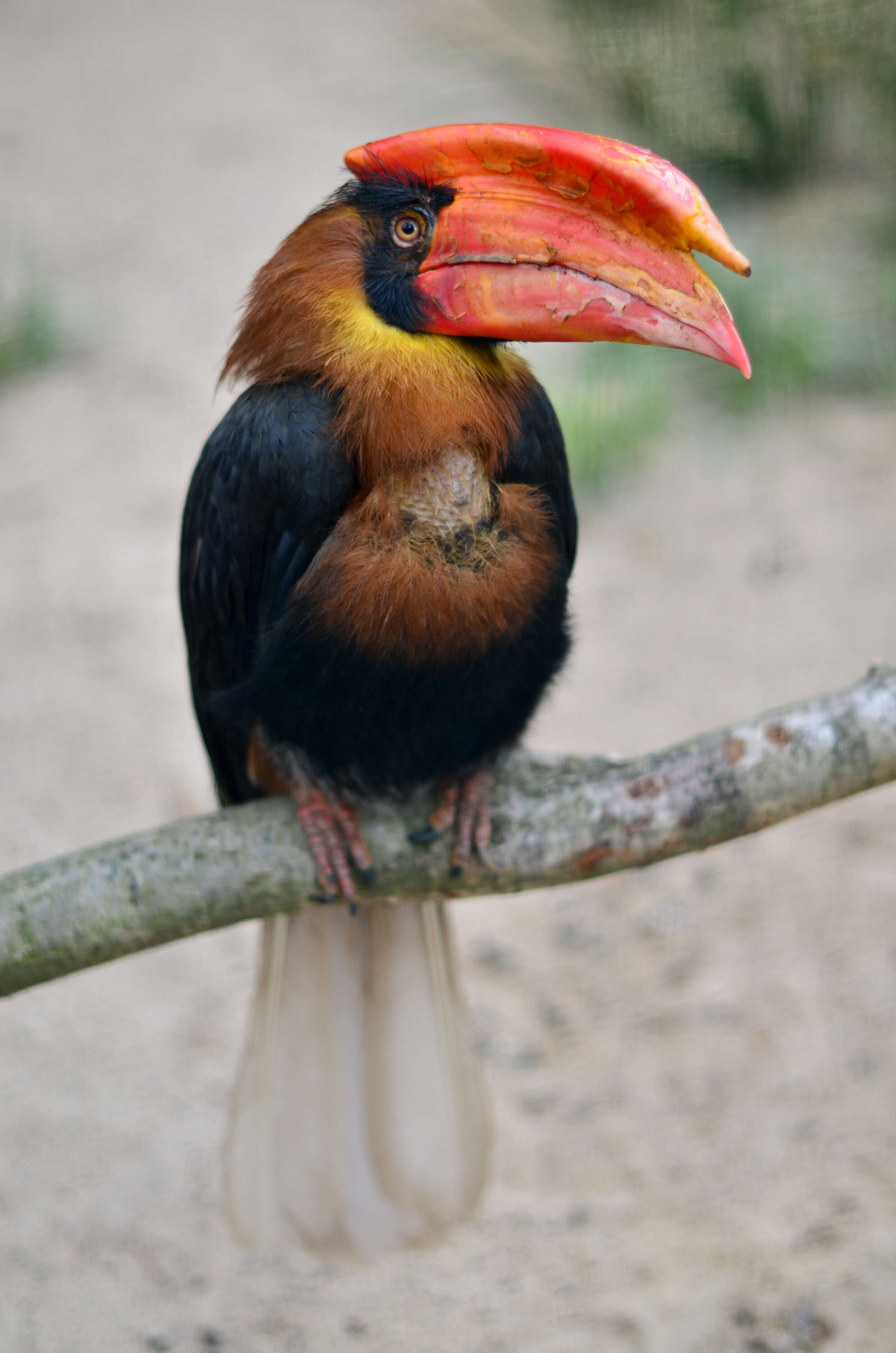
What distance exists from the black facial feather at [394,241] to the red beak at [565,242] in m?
0.02

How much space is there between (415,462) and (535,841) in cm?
60

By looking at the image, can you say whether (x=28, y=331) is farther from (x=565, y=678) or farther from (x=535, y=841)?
(x=535, y=841)

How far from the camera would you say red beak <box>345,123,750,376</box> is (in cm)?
151

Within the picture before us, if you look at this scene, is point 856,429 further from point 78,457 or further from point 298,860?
point 298,860

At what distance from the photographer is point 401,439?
5.59 ft

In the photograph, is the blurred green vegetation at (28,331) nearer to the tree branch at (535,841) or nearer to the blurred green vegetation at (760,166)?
the blurred green vegetation at (760,166)

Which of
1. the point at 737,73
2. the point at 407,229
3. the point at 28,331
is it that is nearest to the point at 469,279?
the point at 407,229

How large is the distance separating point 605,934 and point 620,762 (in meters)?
1.37

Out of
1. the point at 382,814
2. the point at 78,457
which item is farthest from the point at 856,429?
the point at 382,814

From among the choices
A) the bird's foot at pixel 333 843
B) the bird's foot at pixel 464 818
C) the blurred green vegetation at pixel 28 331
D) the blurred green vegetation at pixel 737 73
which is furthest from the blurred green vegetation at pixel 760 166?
the bird's foot at pixel 333 843

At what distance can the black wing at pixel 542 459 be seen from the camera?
1860mm

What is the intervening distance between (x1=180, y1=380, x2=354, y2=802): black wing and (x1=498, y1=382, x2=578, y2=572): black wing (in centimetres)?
27

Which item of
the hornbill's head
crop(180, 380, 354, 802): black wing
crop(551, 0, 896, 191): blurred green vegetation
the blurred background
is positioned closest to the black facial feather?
the hornbill's head

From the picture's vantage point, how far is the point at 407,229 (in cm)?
172
